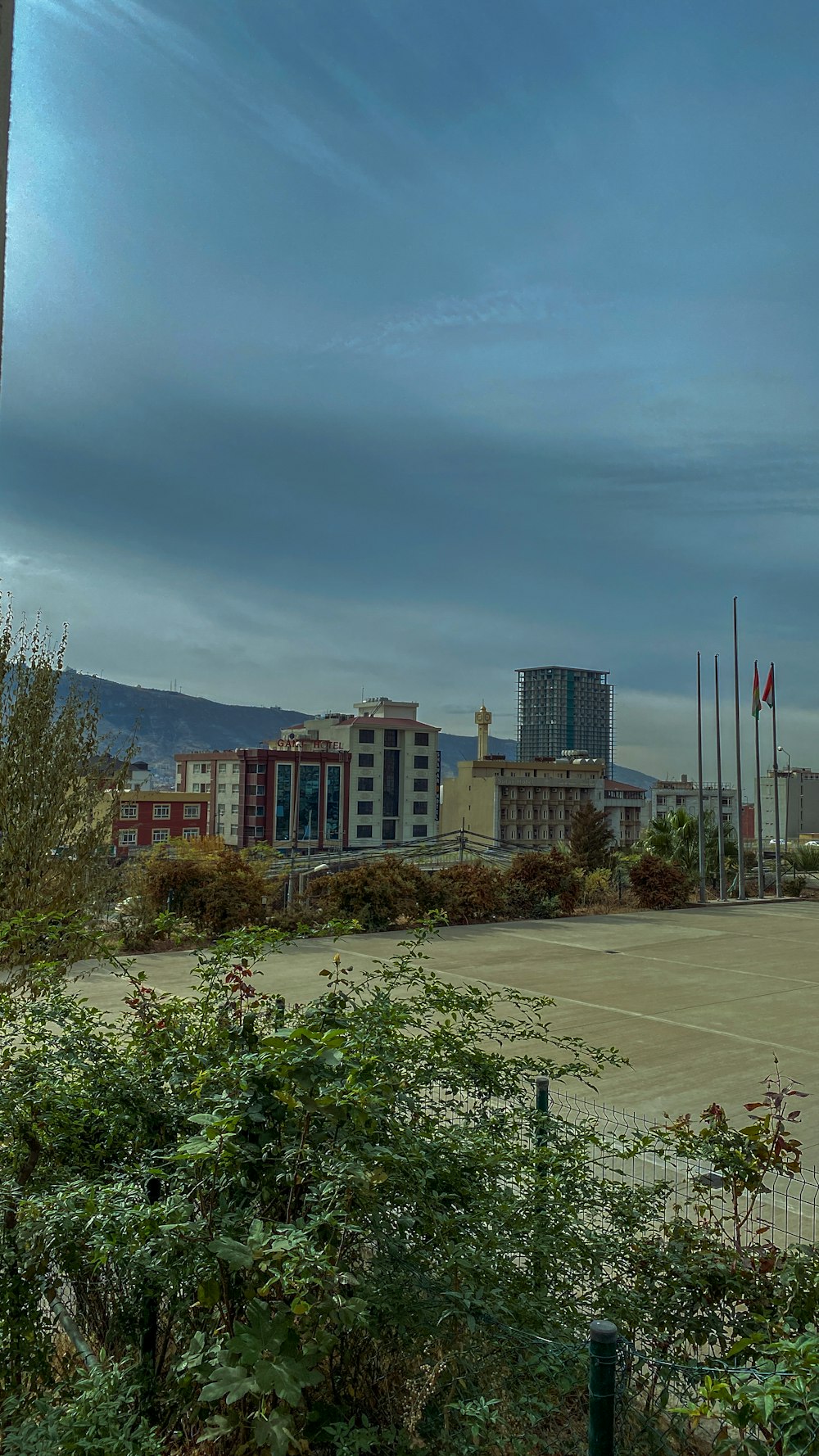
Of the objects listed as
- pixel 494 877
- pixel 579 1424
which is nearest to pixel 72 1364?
pixel 579 1424

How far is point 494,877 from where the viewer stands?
16500mm

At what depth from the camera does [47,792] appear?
22.5 ft

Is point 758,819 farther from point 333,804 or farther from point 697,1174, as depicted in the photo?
point 333,804

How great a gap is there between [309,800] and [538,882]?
6881cm

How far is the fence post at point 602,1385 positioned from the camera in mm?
1971

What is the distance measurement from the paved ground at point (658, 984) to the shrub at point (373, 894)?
63cm

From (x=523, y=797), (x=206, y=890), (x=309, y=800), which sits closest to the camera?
(x=206, y=890)

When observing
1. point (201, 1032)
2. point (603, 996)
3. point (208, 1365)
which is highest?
point (201, 1032)

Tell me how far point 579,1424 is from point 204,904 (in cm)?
1082

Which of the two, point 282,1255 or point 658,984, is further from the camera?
point 658,984

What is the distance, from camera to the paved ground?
6914mm

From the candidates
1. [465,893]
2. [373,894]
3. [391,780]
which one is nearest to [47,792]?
[373,894]

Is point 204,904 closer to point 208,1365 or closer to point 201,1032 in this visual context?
point 201,1032

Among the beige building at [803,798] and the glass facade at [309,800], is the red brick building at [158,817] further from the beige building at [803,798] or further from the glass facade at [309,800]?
the beige building at [803,798]
